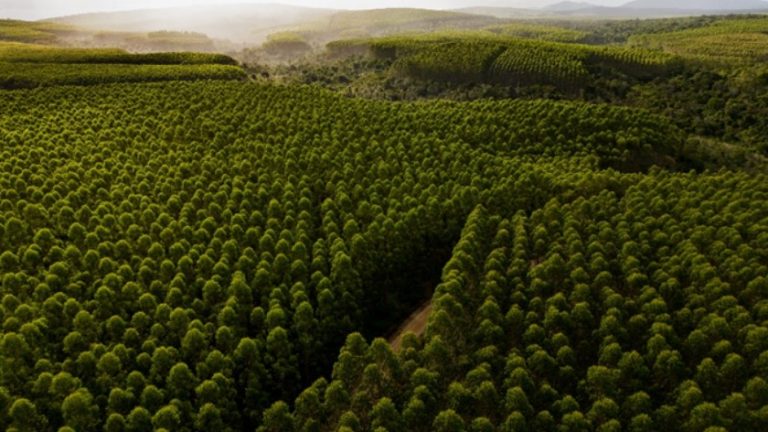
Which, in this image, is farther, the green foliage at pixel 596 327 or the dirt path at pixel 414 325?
the dirt path at pixel 414 325

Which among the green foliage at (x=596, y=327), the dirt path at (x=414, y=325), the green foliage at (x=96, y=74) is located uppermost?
the green foliage at (x=96, y=74)

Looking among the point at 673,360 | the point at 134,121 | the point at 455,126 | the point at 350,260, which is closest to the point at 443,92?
the point at 455,126

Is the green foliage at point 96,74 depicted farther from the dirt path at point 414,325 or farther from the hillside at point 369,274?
the dirt path at point 414,325

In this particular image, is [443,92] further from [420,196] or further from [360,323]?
[360,323]

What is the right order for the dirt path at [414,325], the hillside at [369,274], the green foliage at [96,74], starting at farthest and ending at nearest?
the green foliage at [96,74] → the dirt path at [414,325] → the hillside at [369,274]

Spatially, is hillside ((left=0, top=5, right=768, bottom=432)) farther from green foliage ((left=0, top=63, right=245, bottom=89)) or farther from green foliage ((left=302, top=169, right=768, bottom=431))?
green foliage ((left=0, top=63, right=245, bottom=89))

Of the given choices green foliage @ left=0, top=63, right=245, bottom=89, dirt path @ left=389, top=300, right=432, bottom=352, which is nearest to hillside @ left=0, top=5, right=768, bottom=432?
dirt path @ left=389, top=300, right=432, bottom=352

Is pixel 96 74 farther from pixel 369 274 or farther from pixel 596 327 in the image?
pixel 596 327

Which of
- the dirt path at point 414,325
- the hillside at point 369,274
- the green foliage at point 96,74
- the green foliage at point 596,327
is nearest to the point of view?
the green foliage at point 596,327

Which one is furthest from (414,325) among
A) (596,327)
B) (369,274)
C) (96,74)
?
(96,74)

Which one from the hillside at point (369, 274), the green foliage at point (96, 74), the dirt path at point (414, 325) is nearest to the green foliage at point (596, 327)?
the hillside at point (369, 274)
